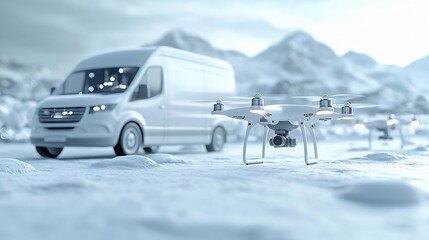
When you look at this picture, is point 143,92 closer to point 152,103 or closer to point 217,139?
point 152,103

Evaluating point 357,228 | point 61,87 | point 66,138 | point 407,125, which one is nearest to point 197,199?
point 357,228

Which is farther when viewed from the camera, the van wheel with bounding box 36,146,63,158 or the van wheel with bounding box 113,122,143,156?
the van wheel with bounding box 36,146,63,158

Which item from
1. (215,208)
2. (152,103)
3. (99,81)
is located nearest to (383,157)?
(152,103)

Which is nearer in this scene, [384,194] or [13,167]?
[384,194]

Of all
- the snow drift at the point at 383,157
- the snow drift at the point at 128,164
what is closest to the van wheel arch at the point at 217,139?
the snow drift at the point at 383,157

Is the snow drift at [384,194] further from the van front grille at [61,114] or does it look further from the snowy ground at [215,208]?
the van front grille at [61,114]

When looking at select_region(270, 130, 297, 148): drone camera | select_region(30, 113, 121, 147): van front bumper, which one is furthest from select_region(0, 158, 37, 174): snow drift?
select_region(270, 130, 297, 148): drone camera

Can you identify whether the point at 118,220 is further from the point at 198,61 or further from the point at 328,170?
the point at 198,61

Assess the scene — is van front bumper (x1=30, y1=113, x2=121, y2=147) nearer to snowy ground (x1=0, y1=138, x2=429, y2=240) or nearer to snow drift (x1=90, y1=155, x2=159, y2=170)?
snow drift (x1=90, y1=155, x2=159, y2=170)

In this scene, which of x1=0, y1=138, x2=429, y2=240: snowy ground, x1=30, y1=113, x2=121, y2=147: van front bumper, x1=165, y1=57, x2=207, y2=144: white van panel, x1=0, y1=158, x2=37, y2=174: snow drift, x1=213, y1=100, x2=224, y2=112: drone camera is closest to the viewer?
x1=0, y1=138, x2=429, y2=240: snowy ground
